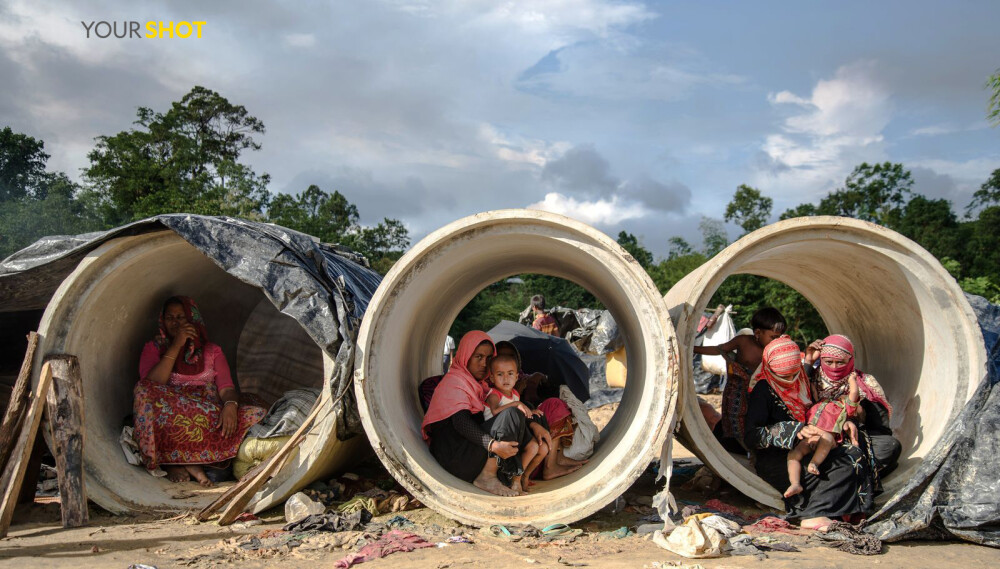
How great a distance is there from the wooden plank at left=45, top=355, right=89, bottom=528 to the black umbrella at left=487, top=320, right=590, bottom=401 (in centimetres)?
380

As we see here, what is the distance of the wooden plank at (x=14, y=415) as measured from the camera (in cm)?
417

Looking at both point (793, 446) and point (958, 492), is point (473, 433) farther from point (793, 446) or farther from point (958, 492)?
point (958, 492)

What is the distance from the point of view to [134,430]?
16.8 feet

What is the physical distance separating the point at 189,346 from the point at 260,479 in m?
1.78

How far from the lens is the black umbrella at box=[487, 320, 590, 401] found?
277 inches

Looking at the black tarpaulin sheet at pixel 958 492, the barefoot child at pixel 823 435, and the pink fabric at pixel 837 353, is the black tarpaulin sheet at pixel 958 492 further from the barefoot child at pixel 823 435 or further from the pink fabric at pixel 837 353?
the pink fabric at pixel 837 353

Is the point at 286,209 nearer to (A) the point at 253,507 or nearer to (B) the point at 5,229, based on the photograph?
(B) the point at 5,229

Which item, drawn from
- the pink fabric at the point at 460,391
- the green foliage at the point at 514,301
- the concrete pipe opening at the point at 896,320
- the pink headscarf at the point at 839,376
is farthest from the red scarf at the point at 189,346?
the green foliage at the point at 514,301

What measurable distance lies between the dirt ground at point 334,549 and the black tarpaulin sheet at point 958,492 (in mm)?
90

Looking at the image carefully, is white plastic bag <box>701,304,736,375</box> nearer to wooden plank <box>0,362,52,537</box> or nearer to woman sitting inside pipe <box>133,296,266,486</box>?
woman sitting inside pipe <box>133,296,266,486</box>

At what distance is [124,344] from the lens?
5.54m

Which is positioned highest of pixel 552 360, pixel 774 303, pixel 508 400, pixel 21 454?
pixel 774 303

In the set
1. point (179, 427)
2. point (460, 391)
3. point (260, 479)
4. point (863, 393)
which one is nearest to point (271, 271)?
point (260, 479)

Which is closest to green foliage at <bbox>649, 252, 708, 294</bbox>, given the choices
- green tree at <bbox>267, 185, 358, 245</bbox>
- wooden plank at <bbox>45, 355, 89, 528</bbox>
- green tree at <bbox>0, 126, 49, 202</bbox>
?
green tree at <bbox>267, 185, 358, 245</bbox>
